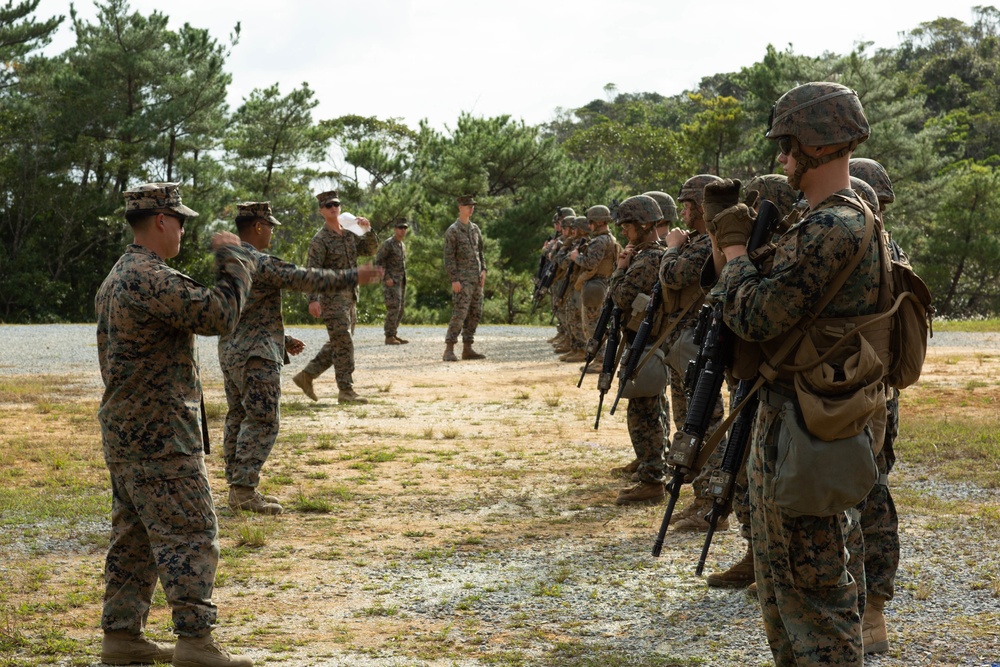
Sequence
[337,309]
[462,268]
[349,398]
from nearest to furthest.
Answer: [337,309]
[349,398]
[462,268]

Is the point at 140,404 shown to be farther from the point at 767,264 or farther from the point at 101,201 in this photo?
the point at 101,201

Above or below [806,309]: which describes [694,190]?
above

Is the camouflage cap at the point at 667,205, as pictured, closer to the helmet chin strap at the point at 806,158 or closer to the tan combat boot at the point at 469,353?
the helmet chin strap at the point at 806,158

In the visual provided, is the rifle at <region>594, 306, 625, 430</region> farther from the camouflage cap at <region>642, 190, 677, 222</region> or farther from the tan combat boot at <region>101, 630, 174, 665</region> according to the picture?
the tan combat boot at <region>101, 630, 174, 665</region>

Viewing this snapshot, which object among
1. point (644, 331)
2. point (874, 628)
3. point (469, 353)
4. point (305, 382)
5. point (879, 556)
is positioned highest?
point (644, 331)

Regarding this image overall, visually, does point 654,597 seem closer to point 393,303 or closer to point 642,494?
point 642,494

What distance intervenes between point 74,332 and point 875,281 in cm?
2266

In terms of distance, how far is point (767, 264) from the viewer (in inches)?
145

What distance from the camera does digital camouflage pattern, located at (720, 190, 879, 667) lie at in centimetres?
339

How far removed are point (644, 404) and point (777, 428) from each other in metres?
4.05

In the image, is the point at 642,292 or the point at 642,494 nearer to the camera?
the point at 642,292

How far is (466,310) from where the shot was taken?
17219 mm

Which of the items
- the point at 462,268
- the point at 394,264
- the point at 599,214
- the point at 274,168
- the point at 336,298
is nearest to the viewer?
the point at 336,298

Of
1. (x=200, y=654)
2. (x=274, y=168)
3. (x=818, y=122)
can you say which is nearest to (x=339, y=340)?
(x=200, y=654)
